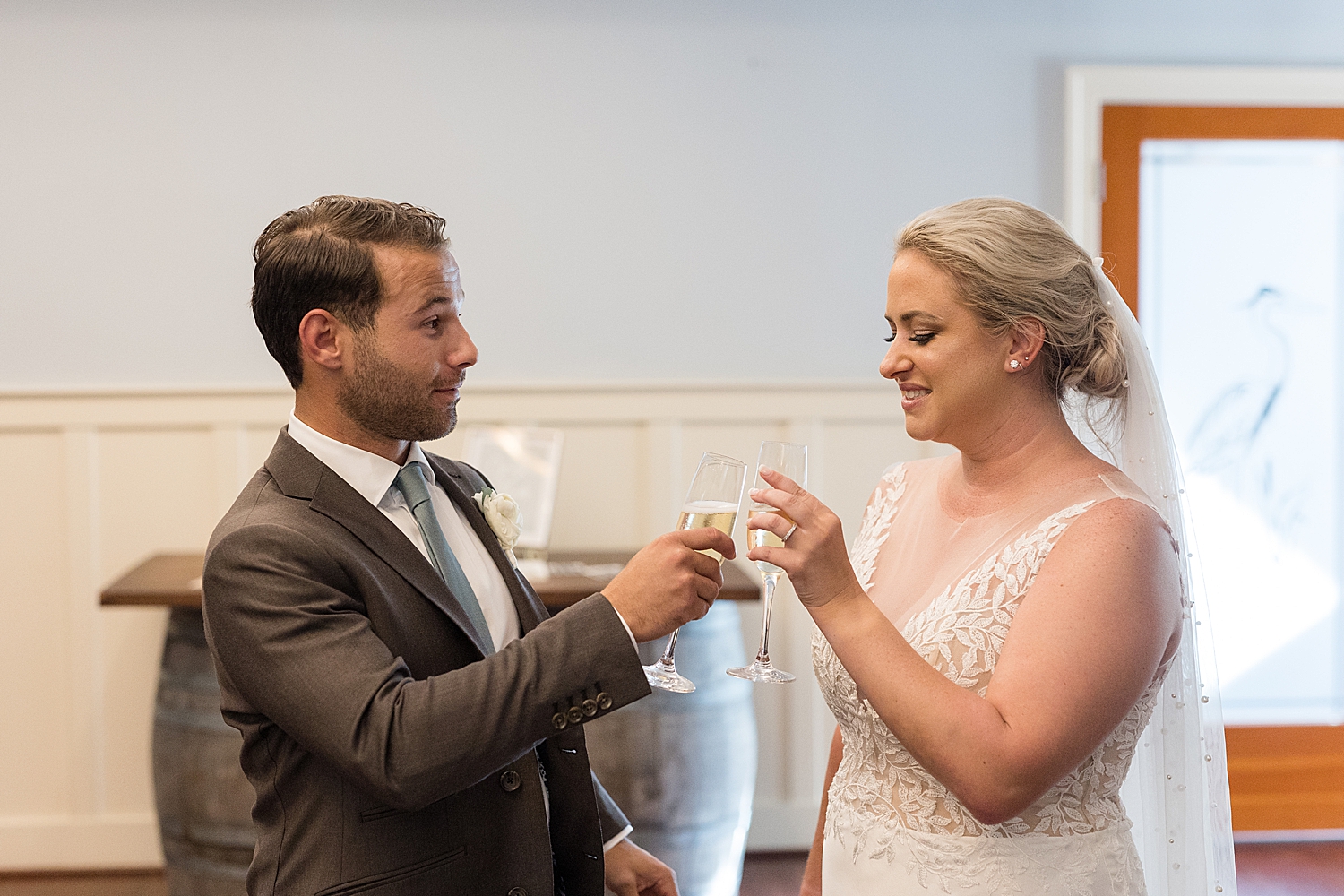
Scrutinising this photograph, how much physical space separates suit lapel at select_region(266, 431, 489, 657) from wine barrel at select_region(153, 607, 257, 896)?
148 centimetres

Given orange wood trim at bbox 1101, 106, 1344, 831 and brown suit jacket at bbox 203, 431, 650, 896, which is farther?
orange wood trim at bbox 1101, 106, 1344, 831

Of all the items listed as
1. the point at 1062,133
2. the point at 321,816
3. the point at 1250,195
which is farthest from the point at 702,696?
the point at 1250,195

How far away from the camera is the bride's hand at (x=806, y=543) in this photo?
137 centimetres

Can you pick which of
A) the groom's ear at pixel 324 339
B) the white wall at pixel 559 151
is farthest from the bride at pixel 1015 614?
the white wall at pixel 559 151

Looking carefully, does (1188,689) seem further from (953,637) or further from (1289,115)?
(1289,115)

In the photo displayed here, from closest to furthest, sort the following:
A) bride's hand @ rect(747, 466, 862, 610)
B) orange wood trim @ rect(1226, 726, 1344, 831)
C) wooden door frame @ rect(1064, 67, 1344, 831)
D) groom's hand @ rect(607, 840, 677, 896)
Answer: bride's hand @ rect(747, 466, 862, 610) < groom's hand @ rect(607, 840, 677, 896) < wooden door frame @ rect(1064, 67, 1344, 831) < orange wood trim @ rect(1226, 726, 1344, 831)

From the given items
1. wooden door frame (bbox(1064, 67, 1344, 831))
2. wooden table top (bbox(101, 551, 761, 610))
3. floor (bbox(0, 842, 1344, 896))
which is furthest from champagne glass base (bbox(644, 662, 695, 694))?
wooden door frame (bbox(1064, 67, 1344, 831))

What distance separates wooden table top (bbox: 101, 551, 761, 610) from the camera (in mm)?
2787

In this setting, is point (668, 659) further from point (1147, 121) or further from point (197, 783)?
point (1147, 121)

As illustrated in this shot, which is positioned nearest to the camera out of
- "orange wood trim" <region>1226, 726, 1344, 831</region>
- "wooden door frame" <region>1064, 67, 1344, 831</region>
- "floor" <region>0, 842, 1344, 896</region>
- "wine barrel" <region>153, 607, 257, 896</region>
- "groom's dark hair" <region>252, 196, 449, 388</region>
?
"groom's dark hair" <region>252, 196, 449, 388</region>

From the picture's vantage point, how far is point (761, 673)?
1.51 m

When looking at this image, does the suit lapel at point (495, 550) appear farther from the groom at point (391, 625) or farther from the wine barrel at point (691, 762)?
the wine barrel at point (691, 762)

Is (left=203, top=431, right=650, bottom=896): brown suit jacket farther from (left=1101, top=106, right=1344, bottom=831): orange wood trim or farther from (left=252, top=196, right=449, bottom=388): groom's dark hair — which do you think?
(left=1101, top=106, right=1344, bottom=831): orange wood trim

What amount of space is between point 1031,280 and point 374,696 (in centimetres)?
99
